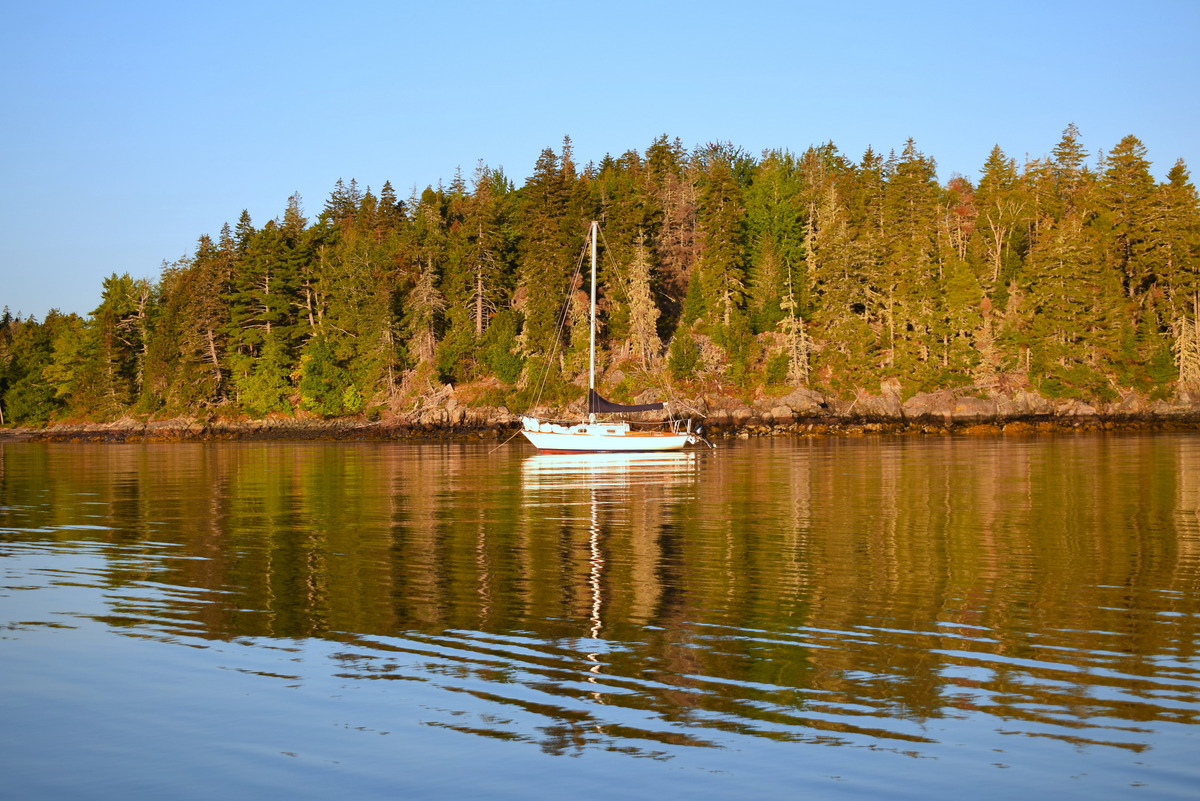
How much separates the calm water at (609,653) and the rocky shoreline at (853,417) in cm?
5184

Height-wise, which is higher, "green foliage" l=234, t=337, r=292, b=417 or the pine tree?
the pine tree

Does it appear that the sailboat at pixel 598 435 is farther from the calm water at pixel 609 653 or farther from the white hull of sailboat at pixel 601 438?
the calm water at pixel 609 653

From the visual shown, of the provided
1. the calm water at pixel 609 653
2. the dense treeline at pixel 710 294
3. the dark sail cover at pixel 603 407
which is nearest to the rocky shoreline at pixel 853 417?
the dense treeline at pixel 710 294

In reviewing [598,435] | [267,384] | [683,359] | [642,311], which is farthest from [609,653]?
[267,384]


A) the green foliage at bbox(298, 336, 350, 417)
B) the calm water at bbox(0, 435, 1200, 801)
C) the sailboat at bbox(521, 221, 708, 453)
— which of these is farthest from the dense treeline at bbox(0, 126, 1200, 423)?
the calm water at bbox(0, 435, 1200, 801)

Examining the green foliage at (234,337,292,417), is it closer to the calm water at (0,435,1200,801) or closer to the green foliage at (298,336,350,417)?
the green foliage at (298,336,350,417)

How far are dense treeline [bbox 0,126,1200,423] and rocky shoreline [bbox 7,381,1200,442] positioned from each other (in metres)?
2.25

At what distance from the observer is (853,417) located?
7962 cm

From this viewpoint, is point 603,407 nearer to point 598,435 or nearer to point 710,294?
point 598,435

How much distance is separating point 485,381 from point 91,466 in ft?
146

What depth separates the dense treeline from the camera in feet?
279

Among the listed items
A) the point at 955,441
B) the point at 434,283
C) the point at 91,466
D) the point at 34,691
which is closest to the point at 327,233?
the point at 434,283

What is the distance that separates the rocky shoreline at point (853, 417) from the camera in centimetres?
7544

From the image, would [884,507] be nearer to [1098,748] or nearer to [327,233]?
[1098,748]
